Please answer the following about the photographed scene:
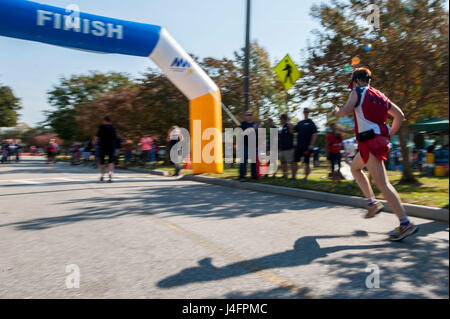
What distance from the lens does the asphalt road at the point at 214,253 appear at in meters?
2.99

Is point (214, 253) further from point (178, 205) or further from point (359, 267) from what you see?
point (178, 205)

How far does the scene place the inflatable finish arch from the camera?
9156mm

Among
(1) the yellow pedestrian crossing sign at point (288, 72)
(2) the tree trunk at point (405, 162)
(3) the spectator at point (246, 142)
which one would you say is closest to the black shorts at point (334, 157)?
(2) the tree trunk at point (405, 162)

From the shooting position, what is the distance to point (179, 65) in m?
11.9

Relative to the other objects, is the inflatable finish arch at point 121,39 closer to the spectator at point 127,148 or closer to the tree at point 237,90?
the tree at point 237,90

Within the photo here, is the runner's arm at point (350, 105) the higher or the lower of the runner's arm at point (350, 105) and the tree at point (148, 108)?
the lower

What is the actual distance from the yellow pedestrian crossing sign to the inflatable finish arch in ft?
10.3

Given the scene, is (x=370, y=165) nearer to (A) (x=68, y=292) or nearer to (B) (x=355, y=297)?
(B) (x=355, y=297)

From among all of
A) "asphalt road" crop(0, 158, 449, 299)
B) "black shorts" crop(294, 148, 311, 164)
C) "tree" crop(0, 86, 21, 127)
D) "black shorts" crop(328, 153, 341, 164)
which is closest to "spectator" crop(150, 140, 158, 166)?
"black shorts" crop(294, 148, 311, 164)

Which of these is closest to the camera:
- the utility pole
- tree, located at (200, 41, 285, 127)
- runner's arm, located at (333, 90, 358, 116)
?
runner's arm, located at (333, 90, 358, 116)

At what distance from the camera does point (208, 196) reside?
828 cm

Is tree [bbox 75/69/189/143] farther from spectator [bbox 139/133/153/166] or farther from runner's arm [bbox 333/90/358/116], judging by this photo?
runner's arm [bbox 333/90/358/116]
